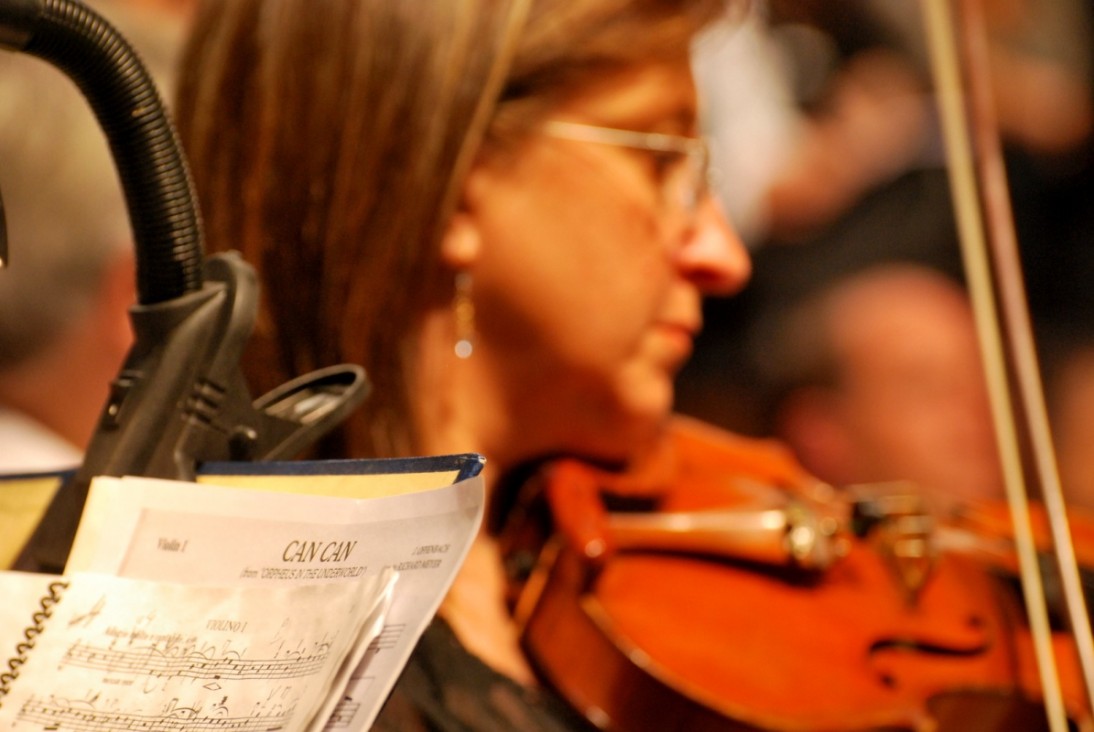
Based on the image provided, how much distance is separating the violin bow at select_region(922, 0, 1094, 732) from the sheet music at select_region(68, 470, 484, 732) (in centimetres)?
60

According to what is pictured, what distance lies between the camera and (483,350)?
3.21 ft

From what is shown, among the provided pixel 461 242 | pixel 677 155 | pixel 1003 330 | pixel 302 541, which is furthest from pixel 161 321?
pixel 1003 330

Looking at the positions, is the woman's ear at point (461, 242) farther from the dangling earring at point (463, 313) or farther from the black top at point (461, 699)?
the black top at point (461, 699)

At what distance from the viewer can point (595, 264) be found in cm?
94

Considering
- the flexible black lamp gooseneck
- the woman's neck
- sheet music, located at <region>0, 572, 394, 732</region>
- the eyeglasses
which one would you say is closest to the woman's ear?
the eyeglasses

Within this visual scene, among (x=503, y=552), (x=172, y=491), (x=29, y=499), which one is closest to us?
(x=172, y=491)

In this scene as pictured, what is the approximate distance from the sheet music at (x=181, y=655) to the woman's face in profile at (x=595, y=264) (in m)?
0.58

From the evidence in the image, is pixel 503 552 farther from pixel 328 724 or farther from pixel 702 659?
pixel 328 724

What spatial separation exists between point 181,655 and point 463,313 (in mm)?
613

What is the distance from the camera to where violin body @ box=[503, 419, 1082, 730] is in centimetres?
76

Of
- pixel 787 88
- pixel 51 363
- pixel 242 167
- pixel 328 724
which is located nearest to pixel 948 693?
pixel 328 724

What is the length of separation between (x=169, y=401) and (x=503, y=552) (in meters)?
0.54

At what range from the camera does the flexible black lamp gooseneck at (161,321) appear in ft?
1.39

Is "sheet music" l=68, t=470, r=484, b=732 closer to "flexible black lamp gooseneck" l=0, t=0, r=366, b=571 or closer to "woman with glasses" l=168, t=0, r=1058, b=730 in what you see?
"flexible black lamp gooseneck" l=0, t=0, r=366, b=571
